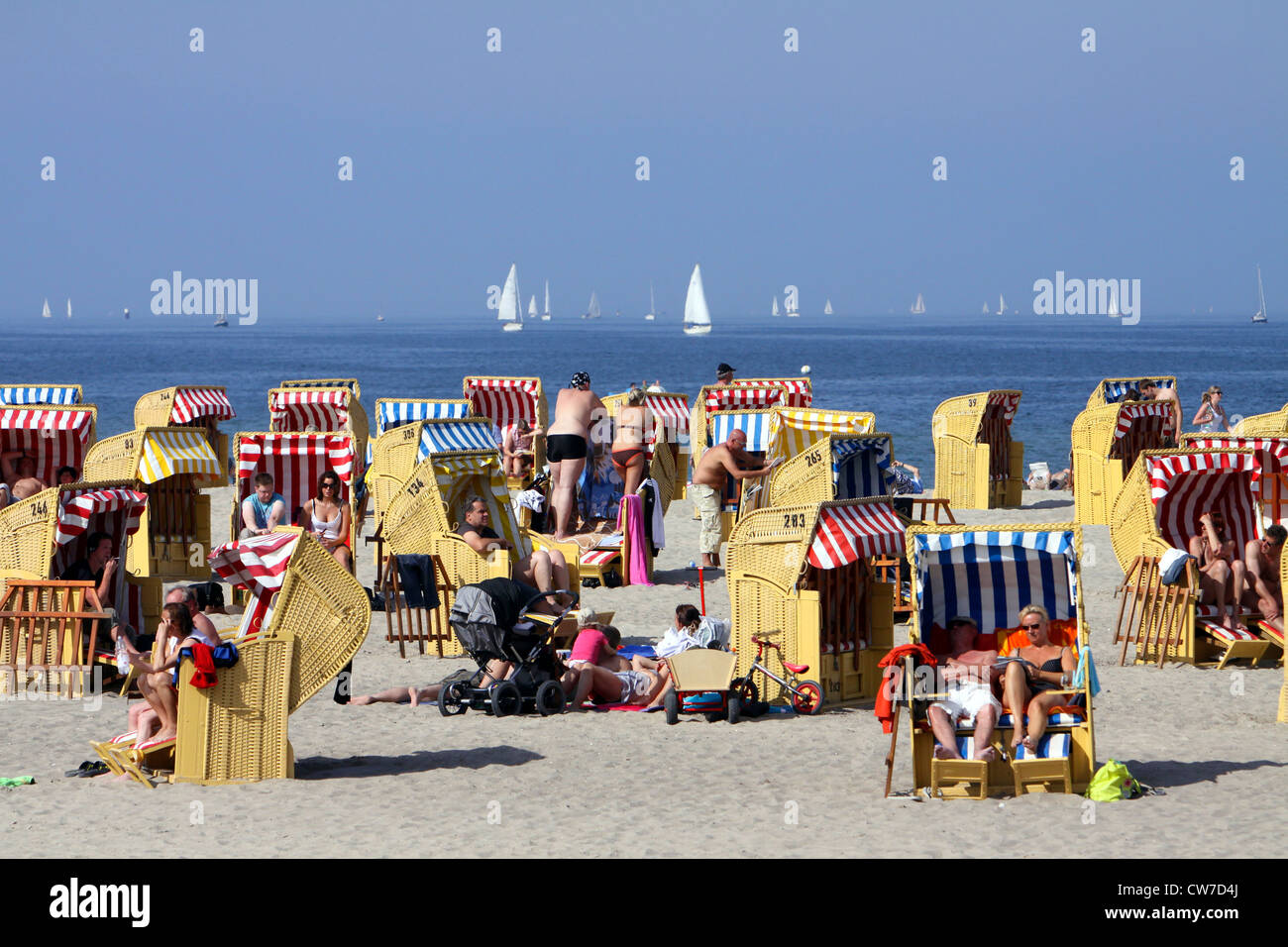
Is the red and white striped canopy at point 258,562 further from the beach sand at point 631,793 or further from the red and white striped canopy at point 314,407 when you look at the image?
the red and white striped canopy at point 314,407

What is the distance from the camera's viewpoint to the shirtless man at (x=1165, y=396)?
1864 centimetres

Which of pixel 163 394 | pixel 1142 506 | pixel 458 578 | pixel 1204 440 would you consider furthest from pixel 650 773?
pixel 163 394

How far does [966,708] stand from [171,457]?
363 inches

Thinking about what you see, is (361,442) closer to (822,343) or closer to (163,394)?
(163,394)

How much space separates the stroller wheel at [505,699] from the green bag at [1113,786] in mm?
3288

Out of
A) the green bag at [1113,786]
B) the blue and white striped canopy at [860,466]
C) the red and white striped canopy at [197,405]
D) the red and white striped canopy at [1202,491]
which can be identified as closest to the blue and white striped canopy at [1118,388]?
the blue and white striped canopy at [860,466]

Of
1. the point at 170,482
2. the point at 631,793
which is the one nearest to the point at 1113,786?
the point at 631,793

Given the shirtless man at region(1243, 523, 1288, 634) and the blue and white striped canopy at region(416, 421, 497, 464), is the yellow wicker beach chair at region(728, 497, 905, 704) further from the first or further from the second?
the blue and white striped canopy at region(416, 421, 497, 464)

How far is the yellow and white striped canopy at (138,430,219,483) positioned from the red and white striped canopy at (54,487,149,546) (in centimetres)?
434

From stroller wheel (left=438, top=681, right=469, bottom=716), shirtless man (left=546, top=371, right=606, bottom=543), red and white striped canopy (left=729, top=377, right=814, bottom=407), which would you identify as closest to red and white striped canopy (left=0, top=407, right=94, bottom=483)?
shirtless man (left=546, top=371, right=606, bottom=543)

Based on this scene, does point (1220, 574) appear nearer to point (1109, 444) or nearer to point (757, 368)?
point (1109, 444)
